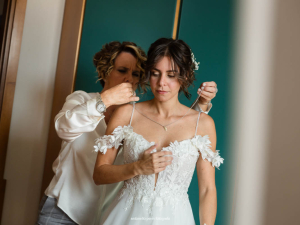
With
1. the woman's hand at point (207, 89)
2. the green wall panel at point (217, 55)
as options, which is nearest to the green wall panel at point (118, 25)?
the green wall panel at point (217, 55)

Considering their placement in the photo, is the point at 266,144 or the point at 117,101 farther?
the point at 117,101

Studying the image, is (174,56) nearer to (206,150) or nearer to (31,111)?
(206,150)

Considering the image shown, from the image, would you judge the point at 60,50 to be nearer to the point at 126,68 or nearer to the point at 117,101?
the point at 126,68

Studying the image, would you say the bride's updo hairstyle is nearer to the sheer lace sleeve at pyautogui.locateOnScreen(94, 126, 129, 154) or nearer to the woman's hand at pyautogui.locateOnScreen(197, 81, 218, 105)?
the woman's hand at pyautogui.locateOnScreen(197, 81, 218, 105)

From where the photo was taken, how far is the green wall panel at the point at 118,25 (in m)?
2.28

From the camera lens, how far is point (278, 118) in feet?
2.71

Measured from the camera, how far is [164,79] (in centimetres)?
139

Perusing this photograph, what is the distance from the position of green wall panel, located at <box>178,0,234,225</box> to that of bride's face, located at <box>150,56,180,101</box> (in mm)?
520

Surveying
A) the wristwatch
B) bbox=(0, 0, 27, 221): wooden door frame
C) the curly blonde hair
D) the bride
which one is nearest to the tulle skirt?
the bride

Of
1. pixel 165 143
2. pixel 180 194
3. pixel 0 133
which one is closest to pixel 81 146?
pixel 165 143

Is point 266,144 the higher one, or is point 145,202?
point 266,144

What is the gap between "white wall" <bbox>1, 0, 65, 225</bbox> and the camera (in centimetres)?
246

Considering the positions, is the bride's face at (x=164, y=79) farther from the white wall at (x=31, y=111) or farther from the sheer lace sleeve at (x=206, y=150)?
the white wall at (x=31, y=111)

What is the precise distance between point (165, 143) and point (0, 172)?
1.70m
